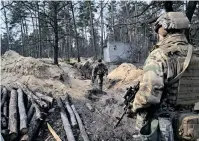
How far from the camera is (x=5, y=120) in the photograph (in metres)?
8.81

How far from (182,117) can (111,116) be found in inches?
326

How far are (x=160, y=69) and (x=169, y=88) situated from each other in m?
0.28

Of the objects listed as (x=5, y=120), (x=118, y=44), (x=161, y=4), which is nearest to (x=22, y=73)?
(x=5, y=120)

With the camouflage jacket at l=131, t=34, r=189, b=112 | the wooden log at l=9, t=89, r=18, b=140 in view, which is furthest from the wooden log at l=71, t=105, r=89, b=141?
the camouflage jacket at l=131, t=34, r=189, b=112

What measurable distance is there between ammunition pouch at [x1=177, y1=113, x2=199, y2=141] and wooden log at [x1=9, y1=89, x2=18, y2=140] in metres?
5.46

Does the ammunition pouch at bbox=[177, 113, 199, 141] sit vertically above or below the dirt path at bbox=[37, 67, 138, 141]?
above

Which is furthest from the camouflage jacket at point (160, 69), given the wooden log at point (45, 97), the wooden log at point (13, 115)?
the wooden log at point (45, 97)

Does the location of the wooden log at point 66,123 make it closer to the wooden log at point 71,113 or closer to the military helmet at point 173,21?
the wooden log at point 71,113

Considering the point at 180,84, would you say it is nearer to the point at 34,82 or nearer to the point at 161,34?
the point at 161,34

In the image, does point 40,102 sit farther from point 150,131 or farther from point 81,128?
point 150,131

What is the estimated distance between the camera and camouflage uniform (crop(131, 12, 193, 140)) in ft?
11.3

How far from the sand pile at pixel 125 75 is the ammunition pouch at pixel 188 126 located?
16030 mm

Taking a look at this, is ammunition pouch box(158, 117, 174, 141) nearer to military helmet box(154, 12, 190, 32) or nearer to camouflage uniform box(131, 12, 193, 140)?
camouflage uniform box(131, 12, 193, 140)

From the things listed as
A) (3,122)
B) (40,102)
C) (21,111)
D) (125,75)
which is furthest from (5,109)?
(125,75)
